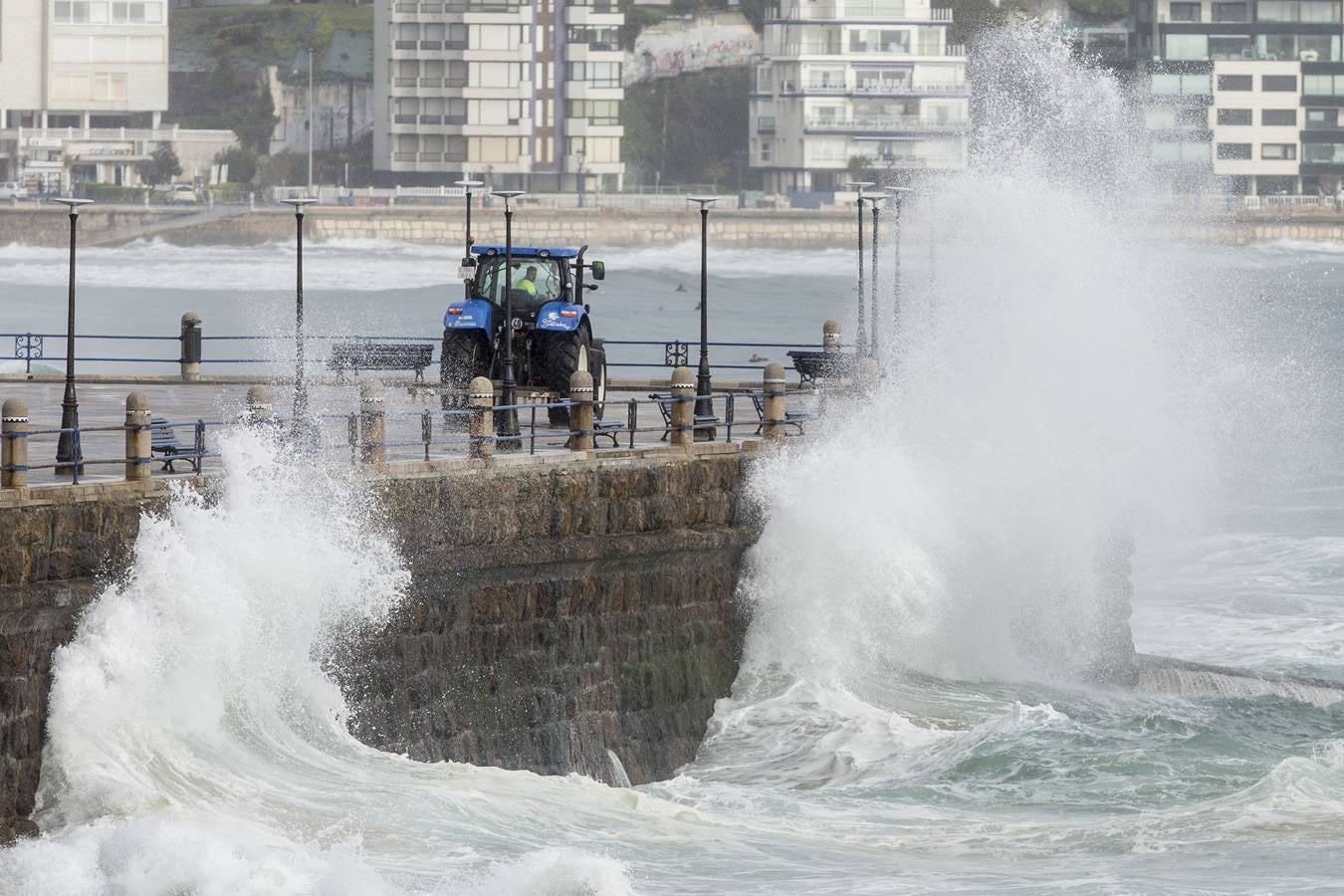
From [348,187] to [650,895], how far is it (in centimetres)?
14321

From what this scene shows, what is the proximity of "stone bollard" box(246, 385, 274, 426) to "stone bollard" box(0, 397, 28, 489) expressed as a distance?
2.65 metres

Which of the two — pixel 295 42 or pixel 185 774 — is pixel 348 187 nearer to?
pixel 295 42

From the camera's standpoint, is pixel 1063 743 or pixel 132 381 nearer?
pixel 1063 743

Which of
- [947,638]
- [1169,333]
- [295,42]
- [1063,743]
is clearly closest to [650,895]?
[1063,743]

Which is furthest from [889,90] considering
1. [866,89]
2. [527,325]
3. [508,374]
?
[508,374]

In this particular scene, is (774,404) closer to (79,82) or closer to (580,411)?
(580,411)

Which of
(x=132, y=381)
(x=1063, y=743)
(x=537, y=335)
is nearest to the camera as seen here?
(x=1063, y=743)

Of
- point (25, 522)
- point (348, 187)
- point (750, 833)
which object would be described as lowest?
point (750, 833)

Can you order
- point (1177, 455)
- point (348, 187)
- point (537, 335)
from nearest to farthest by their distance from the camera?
point (537, 335), point (1177, 455), point (348, 187)

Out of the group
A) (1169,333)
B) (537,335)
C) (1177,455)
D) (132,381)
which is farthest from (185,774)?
(1169,333)

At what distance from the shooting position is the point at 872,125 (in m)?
158

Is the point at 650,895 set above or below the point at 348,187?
below

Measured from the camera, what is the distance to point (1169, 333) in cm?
5250

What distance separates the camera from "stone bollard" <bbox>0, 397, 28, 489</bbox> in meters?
18.9
